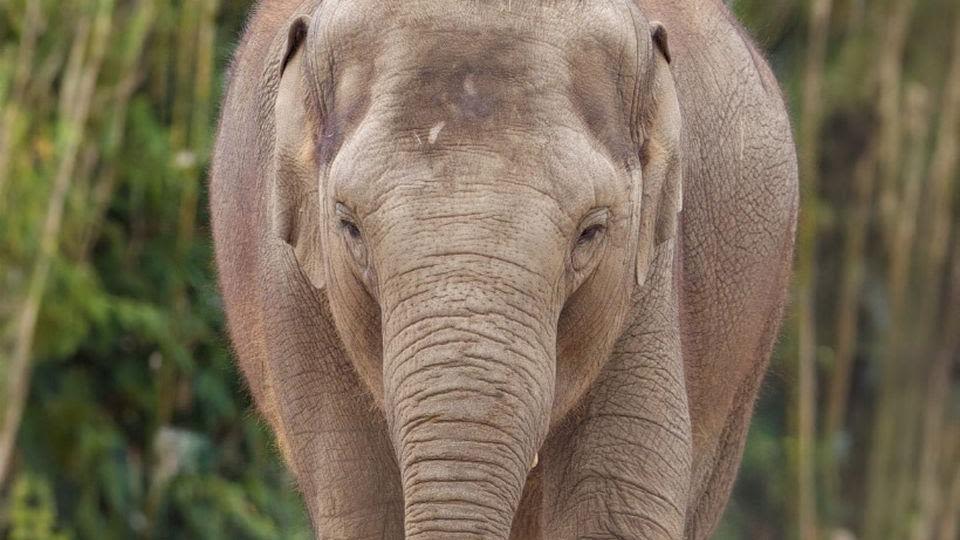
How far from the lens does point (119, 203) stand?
28.5 feet

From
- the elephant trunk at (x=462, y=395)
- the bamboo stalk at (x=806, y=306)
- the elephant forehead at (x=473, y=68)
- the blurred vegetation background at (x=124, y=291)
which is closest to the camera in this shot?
the elephant trunk at (x=462, y=395)

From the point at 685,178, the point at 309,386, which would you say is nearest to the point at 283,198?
the point at 309,386

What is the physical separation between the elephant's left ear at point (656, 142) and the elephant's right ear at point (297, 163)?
2.01 feet

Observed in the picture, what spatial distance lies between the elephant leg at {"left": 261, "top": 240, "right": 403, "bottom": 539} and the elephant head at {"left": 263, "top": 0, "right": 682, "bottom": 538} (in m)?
0.34

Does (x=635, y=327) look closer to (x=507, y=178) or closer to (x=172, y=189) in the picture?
(x=507, y=178)

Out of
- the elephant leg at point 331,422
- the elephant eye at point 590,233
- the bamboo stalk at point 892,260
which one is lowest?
the bamboo stalk at point 892,260

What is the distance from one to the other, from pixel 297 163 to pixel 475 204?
0.64m

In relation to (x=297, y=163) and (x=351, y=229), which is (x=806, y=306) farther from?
(x=351, y=229)

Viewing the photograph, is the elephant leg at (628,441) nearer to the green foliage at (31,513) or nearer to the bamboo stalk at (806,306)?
the green foliage at (31,513)

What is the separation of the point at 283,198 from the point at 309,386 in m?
0.53

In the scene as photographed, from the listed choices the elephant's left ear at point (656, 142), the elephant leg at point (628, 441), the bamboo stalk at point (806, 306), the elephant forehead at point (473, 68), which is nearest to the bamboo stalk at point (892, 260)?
the bamboo stalk at point (806, 306)

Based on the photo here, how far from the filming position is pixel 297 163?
5.01 meters

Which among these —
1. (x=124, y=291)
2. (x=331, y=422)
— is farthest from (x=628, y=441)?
(x=124, y=291)

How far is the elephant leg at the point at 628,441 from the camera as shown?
5.25 m
